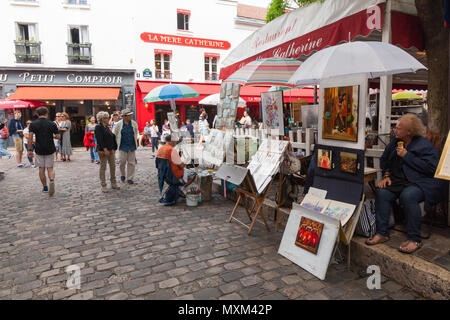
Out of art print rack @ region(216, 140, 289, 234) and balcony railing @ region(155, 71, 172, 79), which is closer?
art print rack @ region(216, 140, 289, 234)

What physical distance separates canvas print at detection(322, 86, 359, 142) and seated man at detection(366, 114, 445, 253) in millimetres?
480

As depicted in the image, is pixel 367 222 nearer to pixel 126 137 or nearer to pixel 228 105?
pixel 228 105

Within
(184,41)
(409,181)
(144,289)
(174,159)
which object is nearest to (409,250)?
(409,181)

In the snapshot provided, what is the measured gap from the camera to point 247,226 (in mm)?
4215

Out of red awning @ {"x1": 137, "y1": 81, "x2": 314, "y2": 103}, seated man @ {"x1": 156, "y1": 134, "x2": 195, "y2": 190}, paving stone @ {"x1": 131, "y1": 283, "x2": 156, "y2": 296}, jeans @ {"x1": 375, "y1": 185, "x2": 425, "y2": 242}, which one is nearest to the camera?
paving stone @ {"x1": 131, "y1": 283, "x2": 156, "y2": 296}

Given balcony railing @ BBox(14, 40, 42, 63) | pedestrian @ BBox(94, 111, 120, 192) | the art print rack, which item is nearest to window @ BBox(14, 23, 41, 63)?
balcony railing @ BBox(14, 40, 42, 63)

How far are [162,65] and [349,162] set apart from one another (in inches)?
700

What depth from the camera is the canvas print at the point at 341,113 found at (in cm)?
337

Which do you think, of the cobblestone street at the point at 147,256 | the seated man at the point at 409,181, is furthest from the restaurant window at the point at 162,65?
the seated man at the point at 409,181

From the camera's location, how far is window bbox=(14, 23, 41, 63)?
16547 mm

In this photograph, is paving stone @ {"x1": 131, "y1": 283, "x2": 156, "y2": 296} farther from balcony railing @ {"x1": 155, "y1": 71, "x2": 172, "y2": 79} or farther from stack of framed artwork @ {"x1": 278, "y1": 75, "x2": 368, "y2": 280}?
balcony railing @ {"x1": 155, "y1": 71, "x2": 172, "y2": 79}
